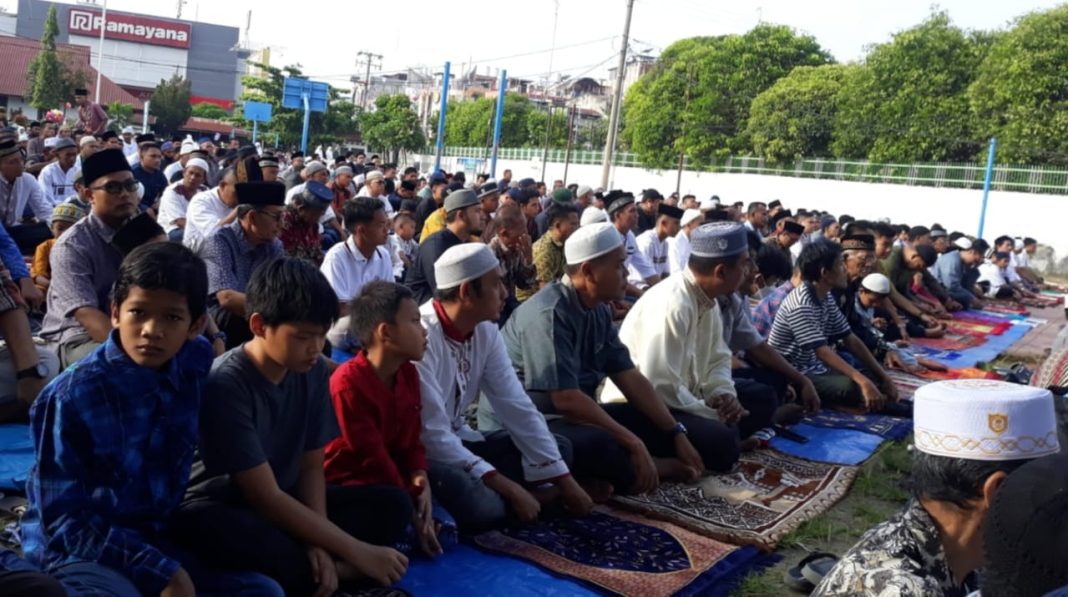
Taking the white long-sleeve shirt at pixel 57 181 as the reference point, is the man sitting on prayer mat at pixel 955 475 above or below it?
below

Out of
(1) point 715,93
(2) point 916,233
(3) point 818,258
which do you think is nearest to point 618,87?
(2) point 916,233

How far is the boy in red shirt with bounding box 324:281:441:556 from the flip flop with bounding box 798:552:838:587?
1.36 meters

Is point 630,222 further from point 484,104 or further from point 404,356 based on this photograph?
point 484,104

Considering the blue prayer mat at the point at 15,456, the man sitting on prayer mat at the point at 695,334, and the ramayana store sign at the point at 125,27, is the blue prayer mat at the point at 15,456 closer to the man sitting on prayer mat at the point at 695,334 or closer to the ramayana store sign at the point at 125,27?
the man sitting on prayer mat at the point at 695,334

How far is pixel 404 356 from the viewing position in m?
3.36

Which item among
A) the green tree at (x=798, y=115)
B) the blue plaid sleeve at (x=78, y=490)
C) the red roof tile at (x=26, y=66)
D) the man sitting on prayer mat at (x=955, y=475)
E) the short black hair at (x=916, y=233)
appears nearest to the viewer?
the man sitting on prayer mat at (x=955, y=475)

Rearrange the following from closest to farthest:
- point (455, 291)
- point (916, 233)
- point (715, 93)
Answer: point (455, 291) → point (916, 233) → point (715, 93)

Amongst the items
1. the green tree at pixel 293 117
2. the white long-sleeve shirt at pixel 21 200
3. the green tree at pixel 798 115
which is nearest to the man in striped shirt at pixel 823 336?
the white long-sleeve shirt at pixel 21 200

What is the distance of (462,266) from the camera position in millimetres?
3660

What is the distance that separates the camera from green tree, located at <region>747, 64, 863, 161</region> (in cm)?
3234

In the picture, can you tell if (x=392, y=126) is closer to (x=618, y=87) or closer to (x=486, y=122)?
(x=486, y=122)

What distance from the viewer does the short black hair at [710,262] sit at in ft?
15.4

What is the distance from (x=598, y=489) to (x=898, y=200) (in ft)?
84.5

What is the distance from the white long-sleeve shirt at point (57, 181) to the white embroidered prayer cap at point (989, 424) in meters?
9.02
